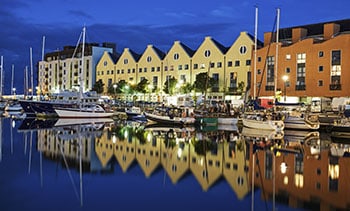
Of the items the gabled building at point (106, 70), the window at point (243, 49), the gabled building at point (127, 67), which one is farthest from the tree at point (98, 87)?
the window at point (243, 49)

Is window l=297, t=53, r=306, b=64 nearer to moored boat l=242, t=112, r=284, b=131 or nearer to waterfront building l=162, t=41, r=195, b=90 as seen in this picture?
waterfront building l=162, t=41, r=195, b=90

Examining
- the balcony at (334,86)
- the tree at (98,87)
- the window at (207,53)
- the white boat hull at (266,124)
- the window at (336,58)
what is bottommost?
the white boat hull at (266,124)

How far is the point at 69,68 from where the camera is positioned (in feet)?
395

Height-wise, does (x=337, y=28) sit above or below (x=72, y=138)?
above

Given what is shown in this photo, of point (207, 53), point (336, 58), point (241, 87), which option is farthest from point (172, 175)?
point (207, 53)

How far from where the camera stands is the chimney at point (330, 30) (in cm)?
6704

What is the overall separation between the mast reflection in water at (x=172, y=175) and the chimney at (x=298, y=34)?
43786 mm

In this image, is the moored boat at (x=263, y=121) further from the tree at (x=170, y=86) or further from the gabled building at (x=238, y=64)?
the tree at (x=170, y=86)

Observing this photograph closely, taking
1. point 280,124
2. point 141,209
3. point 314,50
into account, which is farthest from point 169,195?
point 314,50

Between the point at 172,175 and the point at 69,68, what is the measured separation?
346ft

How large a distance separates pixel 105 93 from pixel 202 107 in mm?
44257

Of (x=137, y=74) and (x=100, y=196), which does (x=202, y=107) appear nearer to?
(x=137, y=74)

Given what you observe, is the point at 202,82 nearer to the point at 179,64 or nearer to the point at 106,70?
the point at 179,64

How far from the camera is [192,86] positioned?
3083 inches
